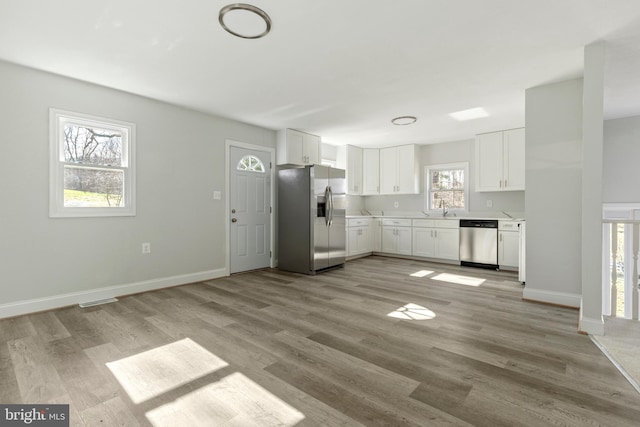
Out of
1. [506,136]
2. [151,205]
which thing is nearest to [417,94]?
[506,136]

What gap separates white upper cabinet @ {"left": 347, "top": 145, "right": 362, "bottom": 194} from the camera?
22.0 feet

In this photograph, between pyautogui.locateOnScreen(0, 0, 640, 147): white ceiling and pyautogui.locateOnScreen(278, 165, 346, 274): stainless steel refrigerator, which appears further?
pyautogui.locateOnScreen(278, 165, 346, 274): stainless steel refrigerator

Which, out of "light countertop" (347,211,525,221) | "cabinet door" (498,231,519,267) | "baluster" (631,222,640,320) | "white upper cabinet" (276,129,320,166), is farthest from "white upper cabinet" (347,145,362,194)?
"baluster" (631,222,640,320)

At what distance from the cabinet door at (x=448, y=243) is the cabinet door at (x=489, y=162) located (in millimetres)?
953

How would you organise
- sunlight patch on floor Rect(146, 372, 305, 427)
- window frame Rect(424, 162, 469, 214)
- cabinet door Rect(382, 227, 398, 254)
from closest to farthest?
sunlight patch on floor Rect(146, 372, 305, 427) → window frame Rect(424, 162, 469, 214) → cabinet door Rect(382, 227, 398, 254)

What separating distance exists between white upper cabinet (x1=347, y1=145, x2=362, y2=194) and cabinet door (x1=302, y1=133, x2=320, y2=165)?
1042mm

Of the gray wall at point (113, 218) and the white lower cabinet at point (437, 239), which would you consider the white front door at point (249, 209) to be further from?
the white lower cabinet at point (437, 239)

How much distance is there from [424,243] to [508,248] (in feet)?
4.87

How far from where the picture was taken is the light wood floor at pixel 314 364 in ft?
5.17

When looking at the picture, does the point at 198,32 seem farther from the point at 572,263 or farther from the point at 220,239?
the point at 572,263

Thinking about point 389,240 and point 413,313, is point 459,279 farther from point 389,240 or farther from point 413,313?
point 389,240

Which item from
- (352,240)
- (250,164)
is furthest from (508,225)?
(250,164)

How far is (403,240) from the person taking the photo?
6434mm

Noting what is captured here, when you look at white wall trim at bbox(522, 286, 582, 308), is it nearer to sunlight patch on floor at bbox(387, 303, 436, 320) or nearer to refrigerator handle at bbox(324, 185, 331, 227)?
sunlight patch on floor at bbox(387, 303, 436, 320)
